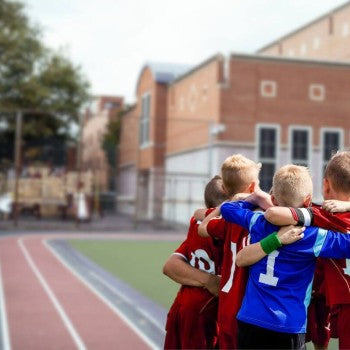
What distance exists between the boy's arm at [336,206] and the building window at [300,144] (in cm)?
2734

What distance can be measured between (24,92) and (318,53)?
16950mm

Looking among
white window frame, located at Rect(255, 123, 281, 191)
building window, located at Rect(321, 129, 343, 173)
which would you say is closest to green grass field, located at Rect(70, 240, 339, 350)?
white window frame, located at Rect(255, 123, 281, 191)

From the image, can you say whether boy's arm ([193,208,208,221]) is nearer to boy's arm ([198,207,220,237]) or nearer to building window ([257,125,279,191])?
boy's arm ([198,207,220,237])

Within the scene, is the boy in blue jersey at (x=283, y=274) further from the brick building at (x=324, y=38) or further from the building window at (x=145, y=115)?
the building window at (x=145, y=115)

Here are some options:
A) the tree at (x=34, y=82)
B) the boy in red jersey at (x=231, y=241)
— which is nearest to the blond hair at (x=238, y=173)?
the boy in red jersey at (x=231, y=241)

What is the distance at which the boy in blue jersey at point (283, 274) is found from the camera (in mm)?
3277

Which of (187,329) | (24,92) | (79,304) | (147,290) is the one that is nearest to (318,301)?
(187,329)

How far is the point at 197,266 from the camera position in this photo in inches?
152

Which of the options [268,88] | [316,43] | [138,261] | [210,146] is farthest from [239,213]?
[316,43]

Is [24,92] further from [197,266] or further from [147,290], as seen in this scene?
[197,266]

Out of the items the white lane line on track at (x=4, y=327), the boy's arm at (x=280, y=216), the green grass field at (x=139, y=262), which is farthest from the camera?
the green grass field at (x=139, y=262)

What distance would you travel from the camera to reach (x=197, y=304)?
12.7 feet

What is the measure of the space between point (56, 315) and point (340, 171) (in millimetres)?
6697

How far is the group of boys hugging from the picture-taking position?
3.28 metres
